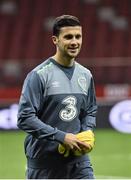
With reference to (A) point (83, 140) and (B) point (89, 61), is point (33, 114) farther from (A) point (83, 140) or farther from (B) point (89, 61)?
(B) point (89, 61)

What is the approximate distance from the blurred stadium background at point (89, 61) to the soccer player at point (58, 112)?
425cm

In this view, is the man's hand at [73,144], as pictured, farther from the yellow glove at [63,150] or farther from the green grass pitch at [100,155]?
the green grass pitch at [100,155]

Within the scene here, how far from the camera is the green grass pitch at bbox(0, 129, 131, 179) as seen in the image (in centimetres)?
1058

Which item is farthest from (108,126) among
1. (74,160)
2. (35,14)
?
(35,14)

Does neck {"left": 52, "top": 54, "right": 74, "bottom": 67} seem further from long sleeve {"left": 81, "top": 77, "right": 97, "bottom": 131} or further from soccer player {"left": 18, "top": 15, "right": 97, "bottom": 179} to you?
long sleeve {"left": 81, "top": 77, "right": 97, "bottom": 131}

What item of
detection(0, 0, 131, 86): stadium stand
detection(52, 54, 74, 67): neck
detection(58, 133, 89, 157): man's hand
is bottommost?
detection(58, 133, 89, 157): man's hand

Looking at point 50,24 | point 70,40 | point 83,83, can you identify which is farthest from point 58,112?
point 50,24

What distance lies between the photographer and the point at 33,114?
5.69 metres

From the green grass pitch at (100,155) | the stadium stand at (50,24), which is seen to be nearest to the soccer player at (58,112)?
the green grass pitch at (100,155)

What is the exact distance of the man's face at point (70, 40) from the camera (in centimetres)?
577

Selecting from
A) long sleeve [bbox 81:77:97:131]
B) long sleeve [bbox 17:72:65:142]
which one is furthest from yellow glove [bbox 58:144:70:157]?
long sleeve [bbox 81:77:97:131]

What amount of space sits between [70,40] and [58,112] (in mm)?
557

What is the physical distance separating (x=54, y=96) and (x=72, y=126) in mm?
270

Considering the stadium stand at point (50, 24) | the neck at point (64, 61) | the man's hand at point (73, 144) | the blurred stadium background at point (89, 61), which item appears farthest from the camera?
the stadium stand at point (50, 24)
